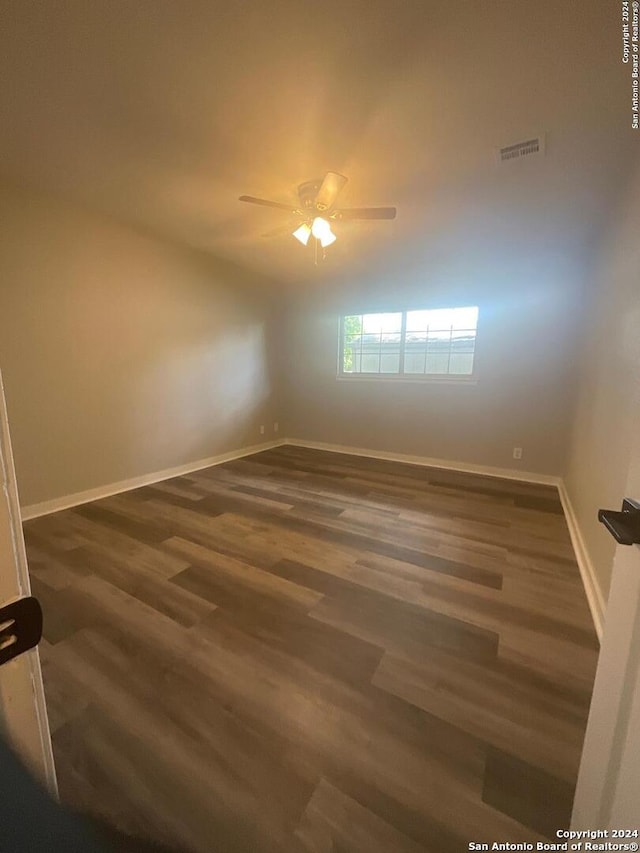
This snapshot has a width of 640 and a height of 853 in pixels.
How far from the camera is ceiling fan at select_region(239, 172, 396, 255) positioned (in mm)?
2104

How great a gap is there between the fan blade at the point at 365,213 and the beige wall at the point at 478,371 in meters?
1.47

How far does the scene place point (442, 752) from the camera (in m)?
1.06

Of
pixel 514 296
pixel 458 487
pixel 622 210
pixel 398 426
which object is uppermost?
pixel 622 210

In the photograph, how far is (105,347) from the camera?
300 centimetres

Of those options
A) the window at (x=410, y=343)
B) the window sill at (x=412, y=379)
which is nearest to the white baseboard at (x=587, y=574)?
the window sill at (x=412, y=379)

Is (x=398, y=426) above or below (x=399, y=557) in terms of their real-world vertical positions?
above

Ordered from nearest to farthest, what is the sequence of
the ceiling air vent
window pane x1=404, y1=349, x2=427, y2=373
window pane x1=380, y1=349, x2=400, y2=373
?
the ceiling air vent, window pane x1=404, y1=349, x2=427, y2=373, window pane x1=380, y1=349, x2=400, y2=373

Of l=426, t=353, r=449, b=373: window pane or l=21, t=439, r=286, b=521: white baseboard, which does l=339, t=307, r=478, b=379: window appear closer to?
l=426, t=353, r=449, b=373: window pane

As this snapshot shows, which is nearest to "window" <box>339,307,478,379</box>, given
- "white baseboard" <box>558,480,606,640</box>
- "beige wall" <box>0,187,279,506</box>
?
"beige wall" <box>0,187,279,506</box>

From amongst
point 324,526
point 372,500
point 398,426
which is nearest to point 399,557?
point 324,526

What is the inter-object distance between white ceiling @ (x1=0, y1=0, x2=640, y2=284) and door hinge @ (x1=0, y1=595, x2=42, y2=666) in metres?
1.94

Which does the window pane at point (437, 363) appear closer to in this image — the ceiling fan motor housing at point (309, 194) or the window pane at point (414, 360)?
the window pane at point (414, 360)

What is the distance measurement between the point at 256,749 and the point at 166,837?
0.29m

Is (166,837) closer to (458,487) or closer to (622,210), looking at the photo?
(458,487)
